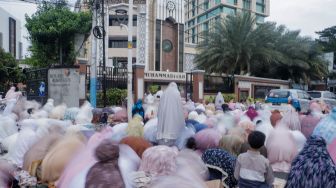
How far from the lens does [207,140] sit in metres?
5.94

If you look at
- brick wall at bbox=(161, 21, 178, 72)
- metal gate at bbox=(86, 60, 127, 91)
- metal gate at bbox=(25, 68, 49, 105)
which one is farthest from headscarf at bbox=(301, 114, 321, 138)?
brick wall at bbox=(161, 21, 178, 72)

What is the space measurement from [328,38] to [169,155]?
54.5 metres

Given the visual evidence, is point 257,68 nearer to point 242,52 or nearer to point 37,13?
point 242,52

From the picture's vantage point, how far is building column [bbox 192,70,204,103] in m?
22.8

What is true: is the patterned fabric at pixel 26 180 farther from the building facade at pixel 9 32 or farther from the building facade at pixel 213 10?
the building facade at pixel 9 32

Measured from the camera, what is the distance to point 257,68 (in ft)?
105

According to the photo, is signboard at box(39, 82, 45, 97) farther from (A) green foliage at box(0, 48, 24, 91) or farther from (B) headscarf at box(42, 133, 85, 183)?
(A) green foliage at box(0, 48, 24, 91)

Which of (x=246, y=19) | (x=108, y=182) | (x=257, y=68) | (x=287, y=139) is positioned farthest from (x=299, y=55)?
(x=108, y=182)

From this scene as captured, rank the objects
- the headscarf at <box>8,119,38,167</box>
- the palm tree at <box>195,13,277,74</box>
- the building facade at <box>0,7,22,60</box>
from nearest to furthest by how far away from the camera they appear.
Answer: the headscarf at <box>8,119,38,167</box> → the palm tree at <box>195,13,277,74</box> → the building facade at <box>0,7,22,60</box>

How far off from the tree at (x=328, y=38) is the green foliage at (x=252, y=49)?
1913 cm

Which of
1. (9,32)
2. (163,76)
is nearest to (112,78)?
(163,76)

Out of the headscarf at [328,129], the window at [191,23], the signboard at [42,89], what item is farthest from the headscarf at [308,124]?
the window at [191,23]

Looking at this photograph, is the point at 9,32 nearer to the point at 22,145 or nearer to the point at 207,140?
the point at 22,145

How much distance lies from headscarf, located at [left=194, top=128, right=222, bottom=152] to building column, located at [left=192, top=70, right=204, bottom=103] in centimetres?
1665
